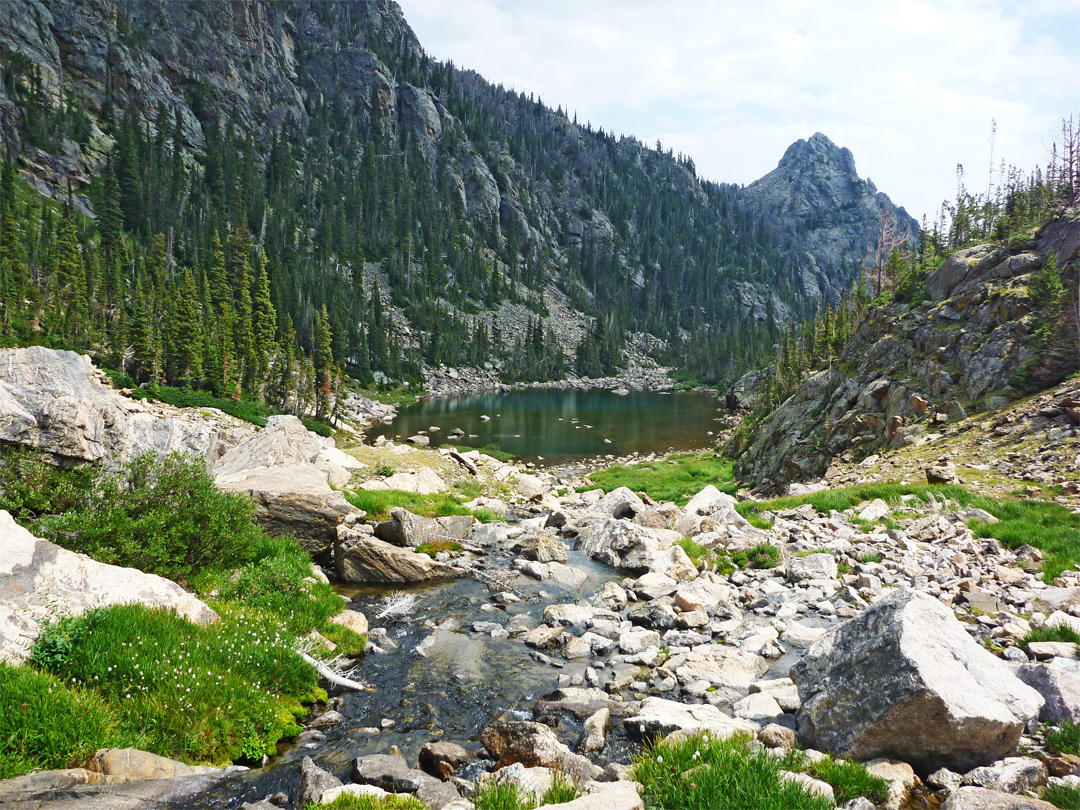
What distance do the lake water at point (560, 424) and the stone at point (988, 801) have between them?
45813 millimetres

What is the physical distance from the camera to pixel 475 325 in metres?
168

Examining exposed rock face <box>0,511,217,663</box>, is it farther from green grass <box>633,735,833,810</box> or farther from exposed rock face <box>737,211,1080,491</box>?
exposed rock face <box>737,211,1080,491</box>

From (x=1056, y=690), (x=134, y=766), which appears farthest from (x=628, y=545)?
(x=134, y=766)

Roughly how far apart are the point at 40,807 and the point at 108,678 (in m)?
2.30

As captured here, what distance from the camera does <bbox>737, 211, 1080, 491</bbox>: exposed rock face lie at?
27016 mm

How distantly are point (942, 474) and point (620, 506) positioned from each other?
493 inches

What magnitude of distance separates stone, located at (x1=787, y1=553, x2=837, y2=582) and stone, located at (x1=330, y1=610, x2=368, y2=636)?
36.4ft

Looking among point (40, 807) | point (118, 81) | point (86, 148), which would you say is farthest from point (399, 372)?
point (40, 807)

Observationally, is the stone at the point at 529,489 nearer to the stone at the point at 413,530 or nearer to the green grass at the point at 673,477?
the green grass at the point at 673,477

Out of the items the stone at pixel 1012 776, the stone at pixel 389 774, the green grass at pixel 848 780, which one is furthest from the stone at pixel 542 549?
the stone at pixel 1012 776

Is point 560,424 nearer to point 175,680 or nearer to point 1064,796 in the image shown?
point 175,680

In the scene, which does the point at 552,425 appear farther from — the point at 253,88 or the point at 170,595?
the point at 253,88

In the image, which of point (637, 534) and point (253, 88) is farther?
point (253, 88)

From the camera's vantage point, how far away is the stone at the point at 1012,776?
5.27m
